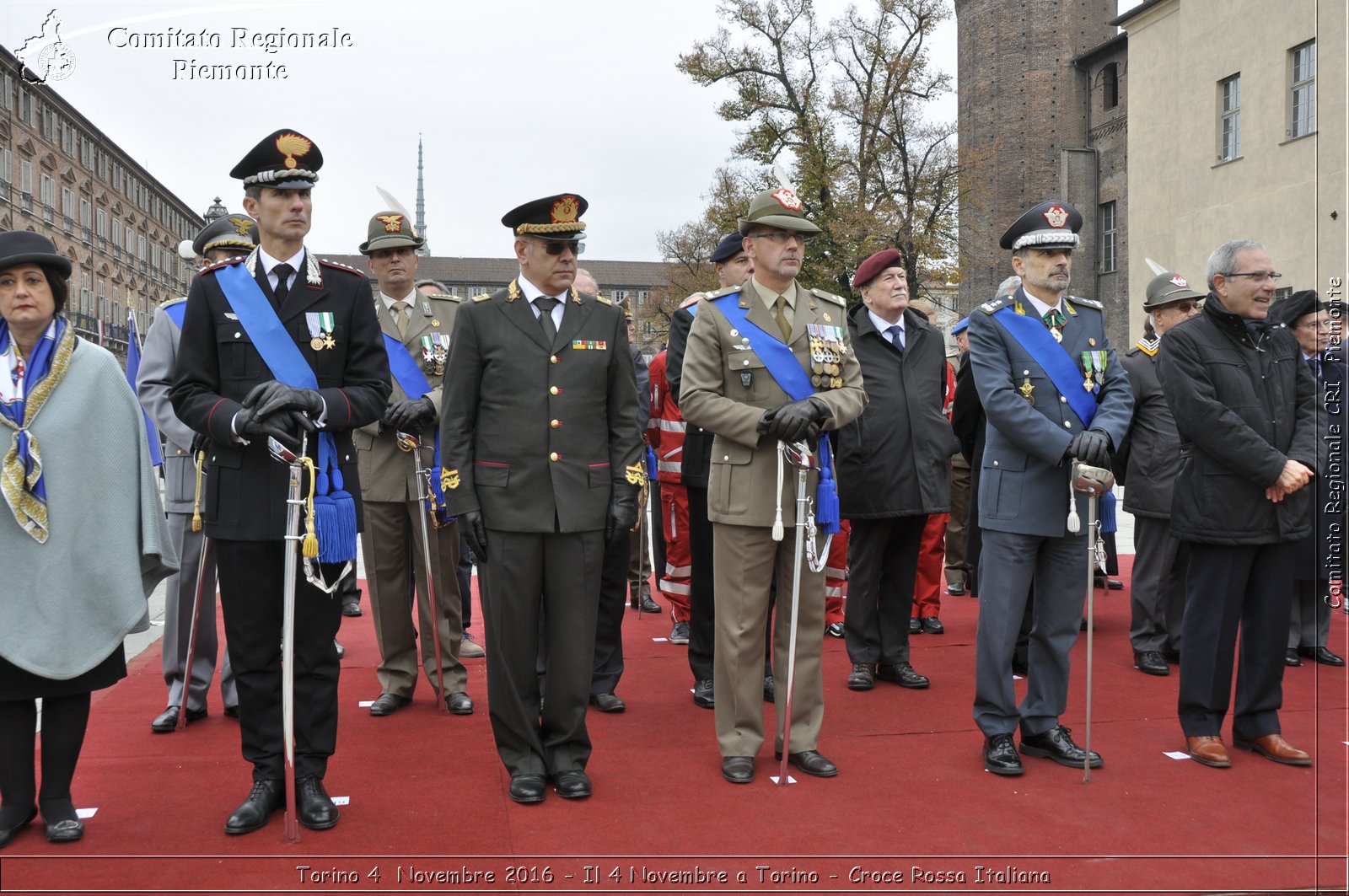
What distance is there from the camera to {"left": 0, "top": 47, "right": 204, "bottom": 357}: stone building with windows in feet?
152

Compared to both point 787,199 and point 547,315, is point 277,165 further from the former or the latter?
point 787,199

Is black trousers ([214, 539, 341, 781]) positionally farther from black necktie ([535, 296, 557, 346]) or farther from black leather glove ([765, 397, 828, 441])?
black leather glove ([765, 397, 828, 441])

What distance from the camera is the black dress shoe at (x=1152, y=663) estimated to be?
6227 millimetres

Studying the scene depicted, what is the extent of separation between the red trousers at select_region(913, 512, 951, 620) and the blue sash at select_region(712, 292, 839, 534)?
2.84 meters

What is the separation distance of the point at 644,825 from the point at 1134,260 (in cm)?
2837

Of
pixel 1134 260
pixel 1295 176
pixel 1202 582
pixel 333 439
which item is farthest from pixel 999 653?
pixel 1134 260

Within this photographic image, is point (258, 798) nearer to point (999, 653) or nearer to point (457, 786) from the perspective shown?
point (457, 786)

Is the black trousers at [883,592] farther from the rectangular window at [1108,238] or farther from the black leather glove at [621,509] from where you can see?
the rectangular window at [1108,238]

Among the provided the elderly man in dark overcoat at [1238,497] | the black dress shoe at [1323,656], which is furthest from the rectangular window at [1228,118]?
the elderly man in dark overcoat at [1238,497]

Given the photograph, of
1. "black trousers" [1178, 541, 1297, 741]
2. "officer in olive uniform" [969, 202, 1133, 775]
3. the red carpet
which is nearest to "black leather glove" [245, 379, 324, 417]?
the red carpet

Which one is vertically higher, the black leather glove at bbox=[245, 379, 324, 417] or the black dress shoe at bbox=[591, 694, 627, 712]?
the black leather glove at bbox=[245, 379, 324, 417]

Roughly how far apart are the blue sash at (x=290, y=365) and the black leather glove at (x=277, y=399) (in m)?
0.18

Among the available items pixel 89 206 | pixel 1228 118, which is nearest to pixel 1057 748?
pixel 1228 118

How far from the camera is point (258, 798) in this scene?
392 centimetres
